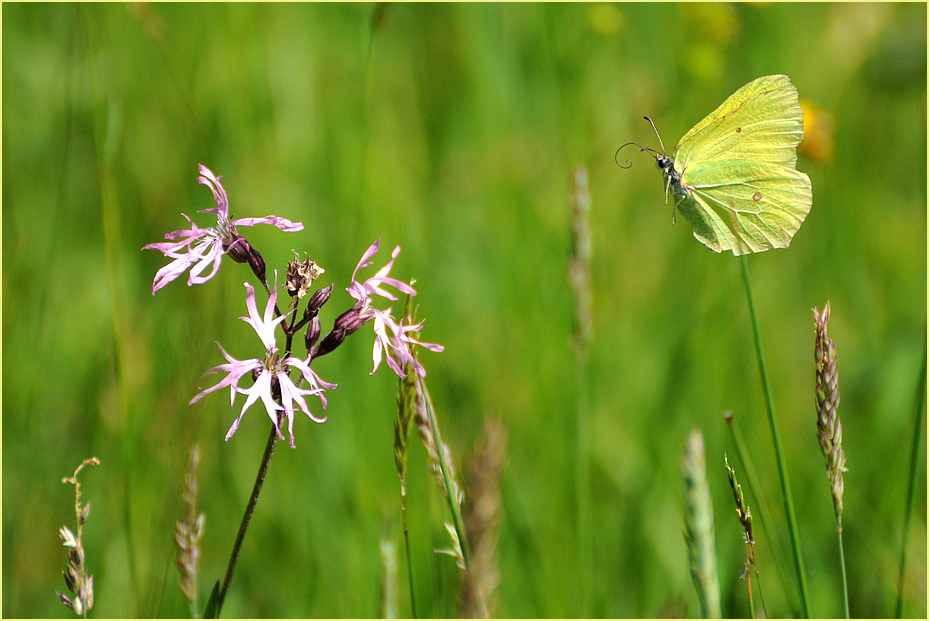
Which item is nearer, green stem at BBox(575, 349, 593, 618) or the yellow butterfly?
green stem at BBox(575, 349, 593, 618)

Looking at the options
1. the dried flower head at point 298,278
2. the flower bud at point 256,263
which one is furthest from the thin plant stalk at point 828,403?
the flower bud at point 256,263

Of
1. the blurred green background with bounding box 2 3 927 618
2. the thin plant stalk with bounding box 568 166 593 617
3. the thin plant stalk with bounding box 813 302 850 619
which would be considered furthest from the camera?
the blurred green background with bounding box 2 3 927 618

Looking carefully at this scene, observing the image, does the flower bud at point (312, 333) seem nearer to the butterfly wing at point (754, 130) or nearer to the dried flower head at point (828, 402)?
the dried flower head at point (828, 402)

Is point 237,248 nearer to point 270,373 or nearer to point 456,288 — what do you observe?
point 270,373

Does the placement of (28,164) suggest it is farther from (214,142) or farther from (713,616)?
(713,616)

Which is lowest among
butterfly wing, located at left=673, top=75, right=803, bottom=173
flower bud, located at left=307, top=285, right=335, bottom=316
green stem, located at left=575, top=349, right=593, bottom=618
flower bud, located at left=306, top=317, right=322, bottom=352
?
green stem, located at left=575, top=349, right=593, bottom=618

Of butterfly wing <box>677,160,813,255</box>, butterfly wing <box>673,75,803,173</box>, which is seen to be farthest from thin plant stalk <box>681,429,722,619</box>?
butterfly wing <box>673,75,803,173</box>

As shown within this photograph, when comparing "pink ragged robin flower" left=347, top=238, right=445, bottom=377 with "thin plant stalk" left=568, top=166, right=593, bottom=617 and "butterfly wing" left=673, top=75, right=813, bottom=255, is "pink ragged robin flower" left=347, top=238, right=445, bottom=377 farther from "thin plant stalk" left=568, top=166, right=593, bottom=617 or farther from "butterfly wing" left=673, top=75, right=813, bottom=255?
"butterfly wing" left=673, top=75, right=813, bottom=255

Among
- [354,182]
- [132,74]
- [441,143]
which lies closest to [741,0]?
[441,143]
